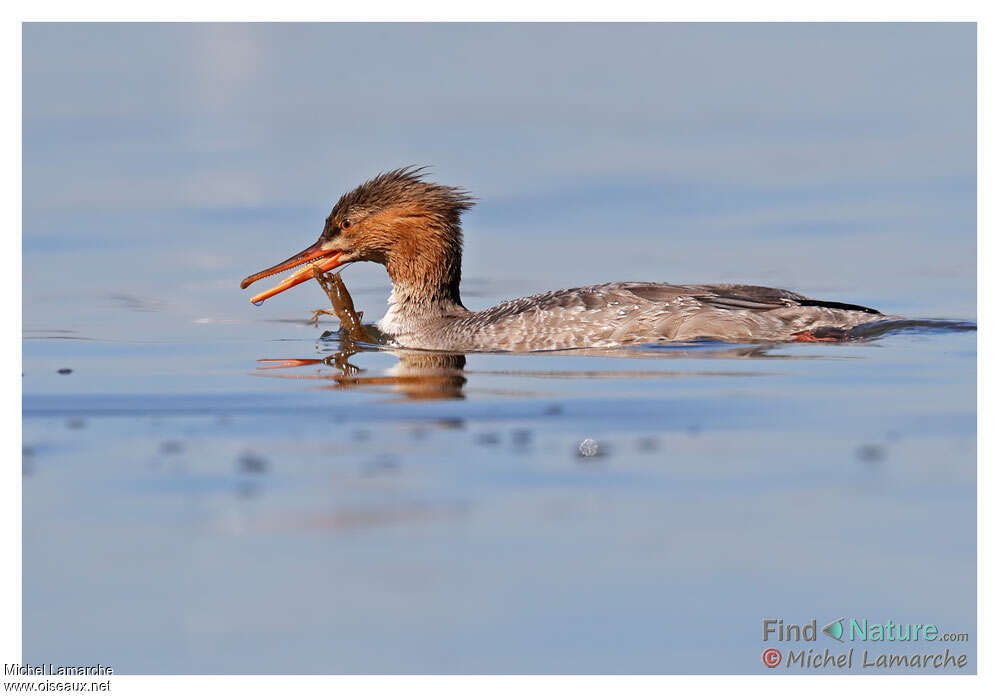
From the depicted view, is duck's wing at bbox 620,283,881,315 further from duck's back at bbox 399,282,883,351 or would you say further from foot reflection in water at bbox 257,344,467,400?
foot reflection in water at bbox 257,344,467,400

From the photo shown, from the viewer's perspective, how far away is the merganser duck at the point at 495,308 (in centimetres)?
1224

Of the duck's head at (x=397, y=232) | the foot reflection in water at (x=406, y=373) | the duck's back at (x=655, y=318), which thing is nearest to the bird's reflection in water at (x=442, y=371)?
the foot reflection in water at (x=406, y=373)

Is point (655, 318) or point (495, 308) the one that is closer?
point (655, 318)

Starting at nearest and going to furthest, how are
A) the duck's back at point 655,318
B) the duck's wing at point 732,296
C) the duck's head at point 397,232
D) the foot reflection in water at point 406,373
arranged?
the foot reflection in water at point 406,373
the duck's back at point 655,318
the duck's wing at point 732,296
the duck's head at point 397,232

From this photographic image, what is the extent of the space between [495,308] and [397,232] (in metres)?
1.19

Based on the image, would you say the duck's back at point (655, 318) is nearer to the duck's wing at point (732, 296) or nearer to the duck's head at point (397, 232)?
the duck's wing at point (732, 296)

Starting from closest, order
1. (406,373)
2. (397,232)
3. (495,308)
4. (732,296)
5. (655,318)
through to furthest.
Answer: (406,373) → (655,318) → (732,296) → (495,308) → (397,232)

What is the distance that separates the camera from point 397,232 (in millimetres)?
13453

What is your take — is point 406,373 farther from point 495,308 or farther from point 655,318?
point 655,318

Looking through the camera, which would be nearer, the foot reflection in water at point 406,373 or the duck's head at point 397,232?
the foot reflection in water at point 406,373

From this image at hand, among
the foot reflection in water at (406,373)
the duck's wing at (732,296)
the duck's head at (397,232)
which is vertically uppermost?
the duck's head at (397,232)

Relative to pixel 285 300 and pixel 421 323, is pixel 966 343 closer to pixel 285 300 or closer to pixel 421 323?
pixel 421 323

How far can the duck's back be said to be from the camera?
12195mm

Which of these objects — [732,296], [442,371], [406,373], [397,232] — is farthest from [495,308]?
[732,296]
